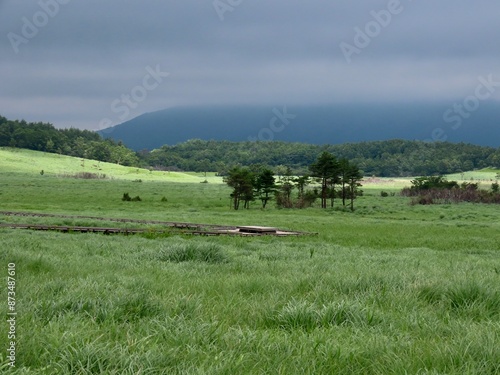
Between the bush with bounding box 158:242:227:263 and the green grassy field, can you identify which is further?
the bush with bounding box 158:242:227:263

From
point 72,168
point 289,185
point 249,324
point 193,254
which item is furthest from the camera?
point 72,168

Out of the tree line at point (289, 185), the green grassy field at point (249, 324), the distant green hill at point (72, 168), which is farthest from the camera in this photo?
the distant green hill at point (72, 168)

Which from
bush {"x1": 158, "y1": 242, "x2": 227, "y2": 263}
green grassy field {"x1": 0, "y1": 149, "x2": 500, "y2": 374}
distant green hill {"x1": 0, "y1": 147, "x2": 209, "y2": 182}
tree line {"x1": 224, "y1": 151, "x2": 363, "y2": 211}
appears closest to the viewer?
green grassy field {"x1": 0, "y1": 149, "x2": 500, "y2": 374}

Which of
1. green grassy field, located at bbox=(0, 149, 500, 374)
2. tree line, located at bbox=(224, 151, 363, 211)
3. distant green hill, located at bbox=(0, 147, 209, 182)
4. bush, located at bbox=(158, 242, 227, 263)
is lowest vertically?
bush, located at bbox=(158, 242, 227, 263)

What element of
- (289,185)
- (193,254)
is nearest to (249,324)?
(193,254)

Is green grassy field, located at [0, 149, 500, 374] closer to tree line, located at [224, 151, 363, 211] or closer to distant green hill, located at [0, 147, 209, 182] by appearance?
tree line, located at [224, 151, 363, 211]

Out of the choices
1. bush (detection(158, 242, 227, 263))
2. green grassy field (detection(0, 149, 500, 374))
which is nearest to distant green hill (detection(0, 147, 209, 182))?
bush (detection(158, 242, 227, 263))

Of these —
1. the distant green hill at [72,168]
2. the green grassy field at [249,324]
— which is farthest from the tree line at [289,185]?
the distant green hill at [72,168]

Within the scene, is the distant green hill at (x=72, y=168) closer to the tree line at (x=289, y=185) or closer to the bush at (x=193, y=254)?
the tree line at (x=289, y=185)

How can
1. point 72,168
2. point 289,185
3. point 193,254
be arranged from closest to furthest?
point 193,254 → point 289,185 → point 72,168

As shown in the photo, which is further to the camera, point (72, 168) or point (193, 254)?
point (72, 168)

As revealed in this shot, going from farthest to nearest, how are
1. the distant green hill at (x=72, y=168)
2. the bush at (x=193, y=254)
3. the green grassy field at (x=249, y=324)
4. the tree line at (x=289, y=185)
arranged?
the distant green hill at (x=72, y=168), the tree line at (x=289, y=185), the bush at (x=193, y=254), the green grassy field at (x=249, y=324)

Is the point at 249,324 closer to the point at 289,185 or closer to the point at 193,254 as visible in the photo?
the point at 193,254

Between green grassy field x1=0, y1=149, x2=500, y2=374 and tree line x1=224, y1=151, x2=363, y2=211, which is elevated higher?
tree line x1=224, y1=151, x2=363, y2=211
